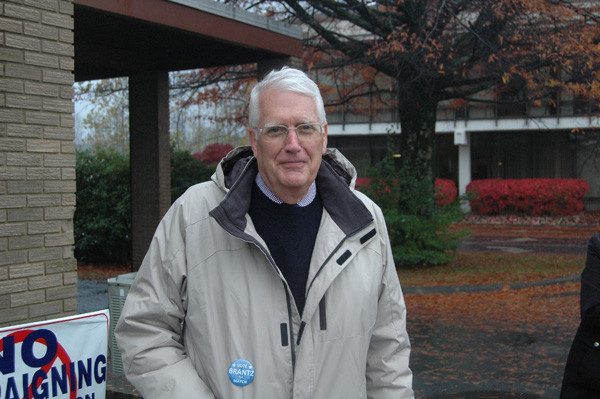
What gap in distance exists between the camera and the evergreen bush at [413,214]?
14703 millimetres

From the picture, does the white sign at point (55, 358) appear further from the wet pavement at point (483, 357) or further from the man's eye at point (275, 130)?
the man's eye at point (275, 130)

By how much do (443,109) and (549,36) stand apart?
2156cm

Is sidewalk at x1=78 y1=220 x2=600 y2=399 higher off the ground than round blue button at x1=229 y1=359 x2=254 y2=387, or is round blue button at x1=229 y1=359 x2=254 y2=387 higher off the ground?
round blue button at x1=229 y1=359 x2=254 y2=387

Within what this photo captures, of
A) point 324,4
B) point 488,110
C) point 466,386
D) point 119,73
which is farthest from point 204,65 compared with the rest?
point 488,110

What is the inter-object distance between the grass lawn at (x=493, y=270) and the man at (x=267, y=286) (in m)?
10.5

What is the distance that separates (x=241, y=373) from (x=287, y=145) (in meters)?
0.76

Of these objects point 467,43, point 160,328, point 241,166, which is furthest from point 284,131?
point 467,43

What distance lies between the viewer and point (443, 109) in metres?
34.9

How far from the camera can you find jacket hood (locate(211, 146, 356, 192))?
107 inches

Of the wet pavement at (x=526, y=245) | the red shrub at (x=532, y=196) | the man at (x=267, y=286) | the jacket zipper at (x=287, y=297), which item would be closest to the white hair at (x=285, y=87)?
the man at (x=267, y=286)

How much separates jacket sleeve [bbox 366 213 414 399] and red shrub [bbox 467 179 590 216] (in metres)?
28.4

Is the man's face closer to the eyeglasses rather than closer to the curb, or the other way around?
the eyeglasses

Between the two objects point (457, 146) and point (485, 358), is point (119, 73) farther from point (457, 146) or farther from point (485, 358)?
point (457, 146)

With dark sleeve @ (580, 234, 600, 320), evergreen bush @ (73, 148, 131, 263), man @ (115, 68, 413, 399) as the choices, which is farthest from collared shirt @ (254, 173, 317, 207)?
evergreen bush @ (73, 148, 131, 263)
